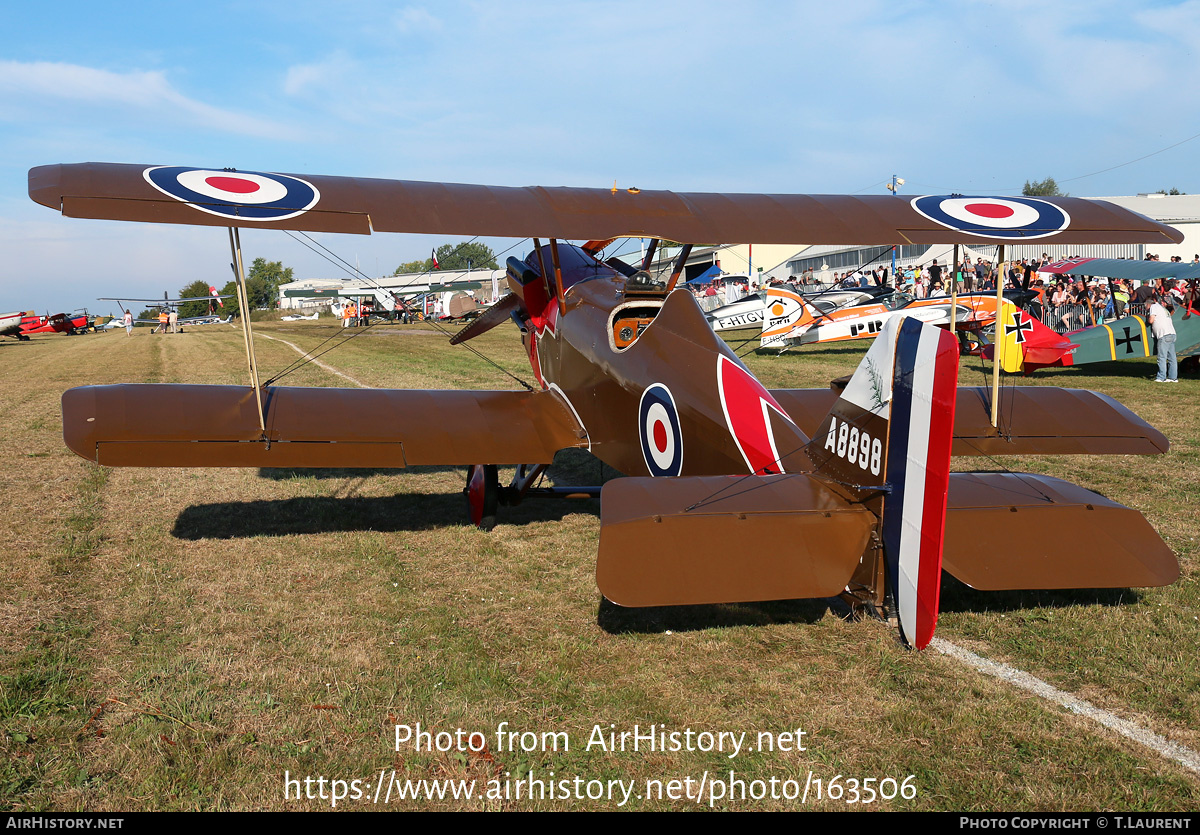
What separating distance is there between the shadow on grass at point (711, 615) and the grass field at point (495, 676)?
18 mm

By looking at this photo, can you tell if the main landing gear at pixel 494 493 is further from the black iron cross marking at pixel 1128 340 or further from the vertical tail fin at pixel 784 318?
the vertical tail fin at pixel 784 318

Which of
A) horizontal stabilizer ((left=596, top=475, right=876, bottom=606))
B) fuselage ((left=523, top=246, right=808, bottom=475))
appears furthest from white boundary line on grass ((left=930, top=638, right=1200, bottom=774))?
fuselage ((left=523, top=246, right=808, bottom=475))

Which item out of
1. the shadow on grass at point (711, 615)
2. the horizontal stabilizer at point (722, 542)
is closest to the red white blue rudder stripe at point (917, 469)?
the horizontal stabilizer at point (722, 542)

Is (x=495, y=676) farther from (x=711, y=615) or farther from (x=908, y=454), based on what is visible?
(x=908, y=454)

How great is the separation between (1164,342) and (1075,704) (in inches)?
485

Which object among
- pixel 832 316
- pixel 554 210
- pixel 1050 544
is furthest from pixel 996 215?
pixel 832 316

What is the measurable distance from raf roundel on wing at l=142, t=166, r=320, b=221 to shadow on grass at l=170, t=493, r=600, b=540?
2456 millimetres

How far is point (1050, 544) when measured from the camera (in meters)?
3.43

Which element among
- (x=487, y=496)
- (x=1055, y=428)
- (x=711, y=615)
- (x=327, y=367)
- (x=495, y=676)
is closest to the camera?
(x=495, y=676)

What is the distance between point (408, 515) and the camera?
6.71 meters

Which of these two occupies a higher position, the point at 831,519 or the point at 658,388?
the point at 658,388

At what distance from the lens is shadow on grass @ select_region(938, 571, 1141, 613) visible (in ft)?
14.7

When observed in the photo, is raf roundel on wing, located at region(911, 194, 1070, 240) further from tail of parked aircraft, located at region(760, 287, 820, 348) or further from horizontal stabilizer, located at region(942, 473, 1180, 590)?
tail of parked aircraft, located at region(760, 287, 820, 348)
